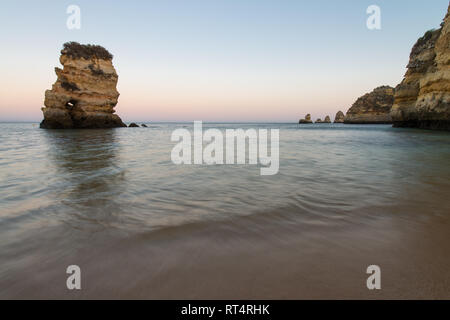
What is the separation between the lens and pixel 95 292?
1.36 meters

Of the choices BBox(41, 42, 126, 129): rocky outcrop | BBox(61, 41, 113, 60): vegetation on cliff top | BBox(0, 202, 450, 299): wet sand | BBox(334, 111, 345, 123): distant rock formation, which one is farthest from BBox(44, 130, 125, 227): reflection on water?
BBox(334, 111, 345, 123): distant rock formation

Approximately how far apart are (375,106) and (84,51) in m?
73.7

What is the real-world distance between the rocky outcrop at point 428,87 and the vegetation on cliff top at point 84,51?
39.7 metres

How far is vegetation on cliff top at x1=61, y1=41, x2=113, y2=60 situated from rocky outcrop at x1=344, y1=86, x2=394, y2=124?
229ft

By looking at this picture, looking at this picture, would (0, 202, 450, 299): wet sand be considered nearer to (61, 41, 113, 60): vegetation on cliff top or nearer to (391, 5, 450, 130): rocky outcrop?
(391, 5, 450, 130): rocky outcrop

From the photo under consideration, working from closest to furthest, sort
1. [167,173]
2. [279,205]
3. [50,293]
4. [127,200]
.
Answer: [50,293]
[279,205]
[127,200]
[167,173]

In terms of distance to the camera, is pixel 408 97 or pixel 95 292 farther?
pixel 408 97

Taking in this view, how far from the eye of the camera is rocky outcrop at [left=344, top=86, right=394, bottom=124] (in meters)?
62.6

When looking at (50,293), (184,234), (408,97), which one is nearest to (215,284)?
(184,234)

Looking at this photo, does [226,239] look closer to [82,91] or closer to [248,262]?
[248,262]

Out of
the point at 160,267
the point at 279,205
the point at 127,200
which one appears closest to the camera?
the point at 160,267

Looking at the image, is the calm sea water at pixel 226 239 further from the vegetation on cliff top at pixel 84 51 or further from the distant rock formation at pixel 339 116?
the distant rock formation at pixel 339 116

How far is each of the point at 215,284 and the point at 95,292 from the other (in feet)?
2.54
